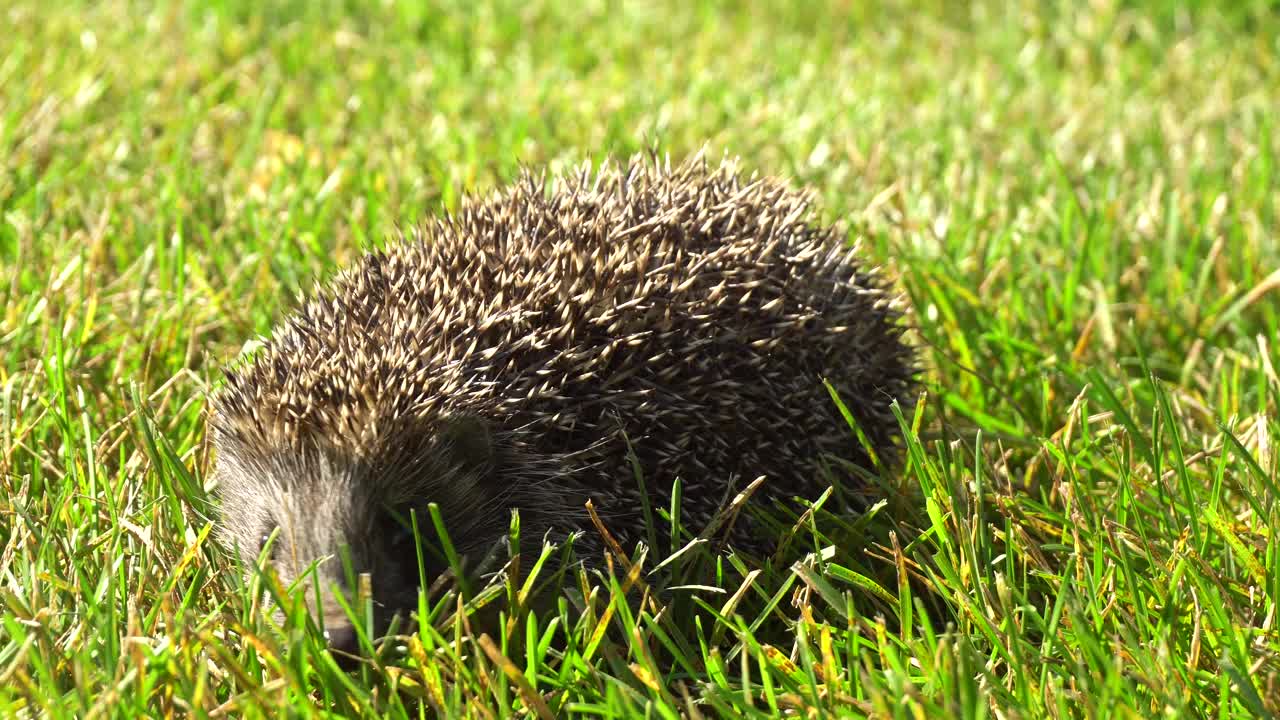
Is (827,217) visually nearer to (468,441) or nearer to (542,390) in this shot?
(542,390)

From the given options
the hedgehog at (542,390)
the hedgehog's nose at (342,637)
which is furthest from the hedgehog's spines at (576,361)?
the hedgehog's nose at (342,637)

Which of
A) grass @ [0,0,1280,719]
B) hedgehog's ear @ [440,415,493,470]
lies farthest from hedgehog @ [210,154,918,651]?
grass @ [0,0,1280,719]

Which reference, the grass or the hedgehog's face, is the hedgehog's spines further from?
the grass

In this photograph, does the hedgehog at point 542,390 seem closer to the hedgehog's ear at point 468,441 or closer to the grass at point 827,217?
the hedgehog's ear at point 468,441

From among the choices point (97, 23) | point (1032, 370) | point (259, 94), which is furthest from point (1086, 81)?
point (97, 23)

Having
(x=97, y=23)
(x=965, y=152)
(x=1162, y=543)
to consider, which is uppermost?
(x=97, y=23)

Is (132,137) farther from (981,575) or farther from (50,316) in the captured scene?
(981,575)

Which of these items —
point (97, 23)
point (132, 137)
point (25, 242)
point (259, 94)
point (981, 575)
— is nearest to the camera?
point (981, 575)

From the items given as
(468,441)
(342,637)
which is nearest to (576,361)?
(468,441)
